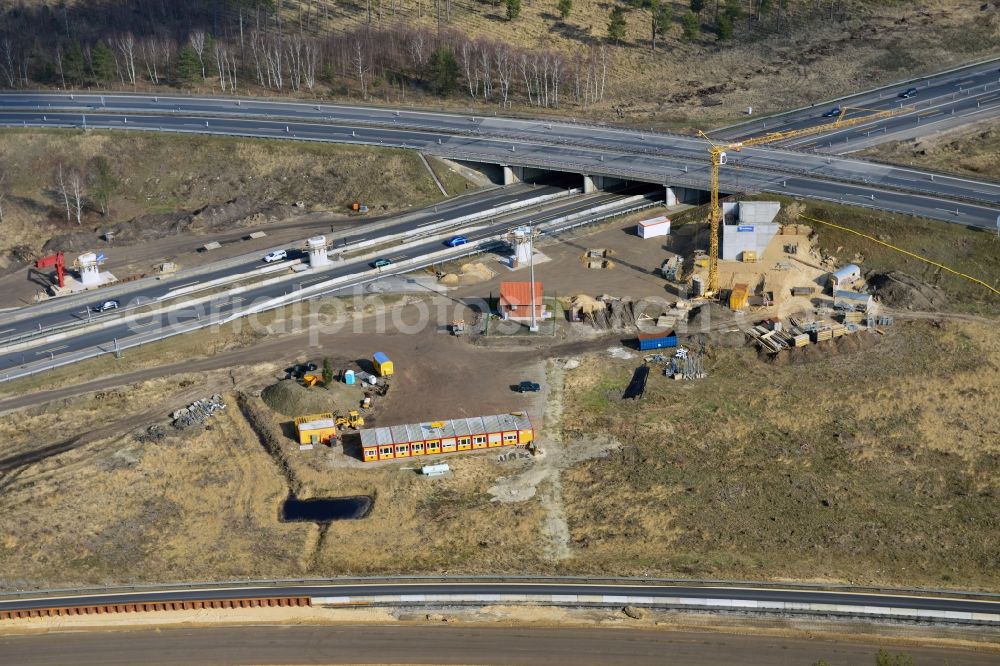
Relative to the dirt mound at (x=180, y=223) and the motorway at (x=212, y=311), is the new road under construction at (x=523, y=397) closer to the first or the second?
the dirt mound at (x=180, y=223)

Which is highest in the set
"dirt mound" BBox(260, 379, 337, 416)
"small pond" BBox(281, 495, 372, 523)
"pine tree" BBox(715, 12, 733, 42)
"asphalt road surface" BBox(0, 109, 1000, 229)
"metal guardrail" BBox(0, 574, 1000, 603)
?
"pine tree" BBox(715, 12, 733, 42)

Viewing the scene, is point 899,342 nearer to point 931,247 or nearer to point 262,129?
point 931,247

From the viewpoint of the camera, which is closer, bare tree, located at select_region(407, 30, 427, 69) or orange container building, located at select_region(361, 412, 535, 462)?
orange container building, located at select_region(361, 412, 535, 462)

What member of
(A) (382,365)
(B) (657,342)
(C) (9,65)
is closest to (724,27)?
(B) (657,342)

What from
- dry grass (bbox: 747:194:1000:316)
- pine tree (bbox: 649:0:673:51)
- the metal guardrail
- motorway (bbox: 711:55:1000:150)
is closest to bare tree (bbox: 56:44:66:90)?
pine tree (bbox: 649:0:673:51)

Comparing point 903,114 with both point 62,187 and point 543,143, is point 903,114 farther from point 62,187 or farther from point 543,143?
point 62,187

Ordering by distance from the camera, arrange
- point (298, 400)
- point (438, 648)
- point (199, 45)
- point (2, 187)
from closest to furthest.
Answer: point (438, 648) < point (298, 400) < point (2, 187) < point (199, 45)

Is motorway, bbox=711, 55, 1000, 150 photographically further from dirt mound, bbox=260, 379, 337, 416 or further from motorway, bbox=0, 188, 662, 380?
dirt mound, bbox=260, 379, 337, 416

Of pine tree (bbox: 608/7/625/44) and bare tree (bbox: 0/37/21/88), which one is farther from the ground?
pine tree (bbox: 608/7/625/44)
